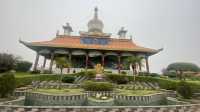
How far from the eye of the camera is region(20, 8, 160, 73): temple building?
35.2 m

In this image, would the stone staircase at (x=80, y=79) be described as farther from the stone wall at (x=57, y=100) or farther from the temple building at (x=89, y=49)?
the stone wall at (x=57, y=100)

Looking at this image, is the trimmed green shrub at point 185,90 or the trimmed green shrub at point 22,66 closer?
the trimmed green shrub at point 185,90

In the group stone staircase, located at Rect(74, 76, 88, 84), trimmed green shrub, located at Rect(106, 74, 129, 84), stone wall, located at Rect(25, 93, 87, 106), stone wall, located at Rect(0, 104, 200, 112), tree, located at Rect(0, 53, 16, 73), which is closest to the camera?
stone wall, located at Rect(0, 104, 200, 112)

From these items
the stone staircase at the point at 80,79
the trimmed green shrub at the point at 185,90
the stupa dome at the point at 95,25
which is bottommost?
the trimmed green shrub at the point at 185,90

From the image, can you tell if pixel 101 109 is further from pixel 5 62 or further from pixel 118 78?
pixel 5 62

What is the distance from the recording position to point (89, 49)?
1416 inches

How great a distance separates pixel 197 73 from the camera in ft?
129

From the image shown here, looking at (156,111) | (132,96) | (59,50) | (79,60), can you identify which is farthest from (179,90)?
(79,60)

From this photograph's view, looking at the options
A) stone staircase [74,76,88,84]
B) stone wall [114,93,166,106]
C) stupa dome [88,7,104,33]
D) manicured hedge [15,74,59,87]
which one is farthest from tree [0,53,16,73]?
stupa dome [88,7,104,33]

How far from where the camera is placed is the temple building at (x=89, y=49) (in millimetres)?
35188

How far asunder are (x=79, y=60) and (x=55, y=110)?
98.8 ft

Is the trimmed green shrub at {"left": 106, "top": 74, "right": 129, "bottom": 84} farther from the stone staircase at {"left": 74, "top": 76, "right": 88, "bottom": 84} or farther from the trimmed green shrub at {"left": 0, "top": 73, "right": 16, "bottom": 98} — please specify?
the trimmed green shrub at {"left": 0, "top": 73, "right": 16, "bottom": 98}

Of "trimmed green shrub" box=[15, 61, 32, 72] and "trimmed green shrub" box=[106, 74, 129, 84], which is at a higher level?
"trimmed green shrub" box=[15, 61, 32, 72]

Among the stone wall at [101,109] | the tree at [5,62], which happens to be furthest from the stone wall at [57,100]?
the tree at [5,62]
